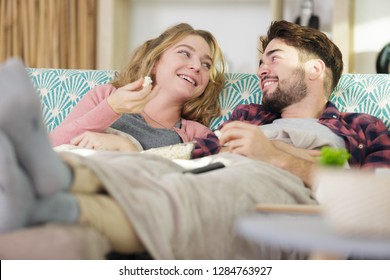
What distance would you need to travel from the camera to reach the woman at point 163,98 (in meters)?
1.89

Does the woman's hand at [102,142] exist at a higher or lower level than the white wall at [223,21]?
lower

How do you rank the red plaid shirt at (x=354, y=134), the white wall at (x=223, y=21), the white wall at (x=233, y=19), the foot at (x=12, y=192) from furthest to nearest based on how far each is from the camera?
the white wall at (x=223, y=21)
the white wall at (x=233, y=19)
the red plaid shirt at (x=354, y=134)
the foot at (x=12, y=192)

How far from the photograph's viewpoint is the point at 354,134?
1870mm

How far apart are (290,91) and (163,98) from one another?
32 cm

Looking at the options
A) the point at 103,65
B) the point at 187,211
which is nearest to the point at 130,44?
the point at 103,65

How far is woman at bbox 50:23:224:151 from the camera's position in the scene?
1886mm

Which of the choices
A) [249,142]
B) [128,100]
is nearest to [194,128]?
[128,100]

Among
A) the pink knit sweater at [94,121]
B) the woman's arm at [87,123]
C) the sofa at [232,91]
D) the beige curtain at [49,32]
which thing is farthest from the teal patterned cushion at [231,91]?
the beige curtain at [49,32]

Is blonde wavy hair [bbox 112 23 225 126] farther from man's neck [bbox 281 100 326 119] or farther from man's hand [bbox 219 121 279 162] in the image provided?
man's hand [bbox 219 121 279 162]

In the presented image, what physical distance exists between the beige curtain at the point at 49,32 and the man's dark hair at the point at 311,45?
5.30 feet

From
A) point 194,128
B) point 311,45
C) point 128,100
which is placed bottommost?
point 194,128

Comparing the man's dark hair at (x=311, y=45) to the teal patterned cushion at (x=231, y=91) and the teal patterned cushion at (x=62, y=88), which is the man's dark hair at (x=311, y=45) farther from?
the teal patterned cushion at (x=62, y=88)

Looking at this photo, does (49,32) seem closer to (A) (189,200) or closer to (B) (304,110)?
(B) (304,110)
